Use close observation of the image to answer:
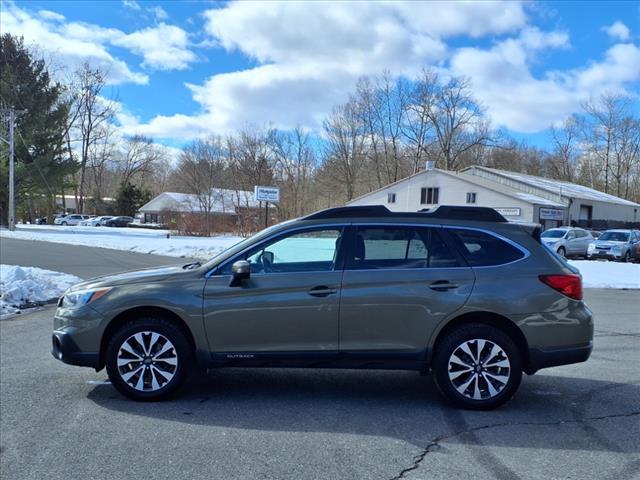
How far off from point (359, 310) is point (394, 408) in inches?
37.7

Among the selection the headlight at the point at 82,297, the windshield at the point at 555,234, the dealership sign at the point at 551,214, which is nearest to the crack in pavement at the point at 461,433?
the headlight at the point at 82,297

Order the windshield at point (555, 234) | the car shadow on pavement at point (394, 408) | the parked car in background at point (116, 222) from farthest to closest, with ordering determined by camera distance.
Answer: the parked car in background at point (116, 222)
the windshield at point (555, 234)
the car shadow on pavement at point (394, 408)

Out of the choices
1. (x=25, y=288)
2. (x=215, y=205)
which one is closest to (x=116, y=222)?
(x=215, y=205)

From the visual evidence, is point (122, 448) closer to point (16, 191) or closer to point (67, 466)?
point (67, 466)

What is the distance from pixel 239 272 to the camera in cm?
465

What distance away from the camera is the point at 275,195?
2978 cm

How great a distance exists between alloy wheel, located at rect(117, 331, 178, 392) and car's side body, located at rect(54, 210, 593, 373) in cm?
23

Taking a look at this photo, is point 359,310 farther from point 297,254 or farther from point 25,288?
point 25,288

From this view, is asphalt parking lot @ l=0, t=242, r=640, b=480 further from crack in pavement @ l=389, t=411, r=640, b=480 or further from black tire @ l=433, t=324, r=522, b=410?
black tire @ l=433, t=324, r=522, b=410

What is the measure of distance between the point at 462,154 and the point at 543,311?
66615 millimetres

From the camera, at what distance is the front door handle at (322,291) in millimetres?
4664

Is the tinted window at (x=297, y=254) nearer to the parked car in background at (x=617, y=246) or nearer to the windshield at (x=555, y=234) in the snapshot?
the parked car in background at (x=617, y=246)

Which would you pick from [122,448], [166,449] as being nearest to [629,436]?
[166,449]

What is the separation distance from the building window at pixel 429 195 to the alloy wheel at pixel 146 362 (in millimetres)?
44110
